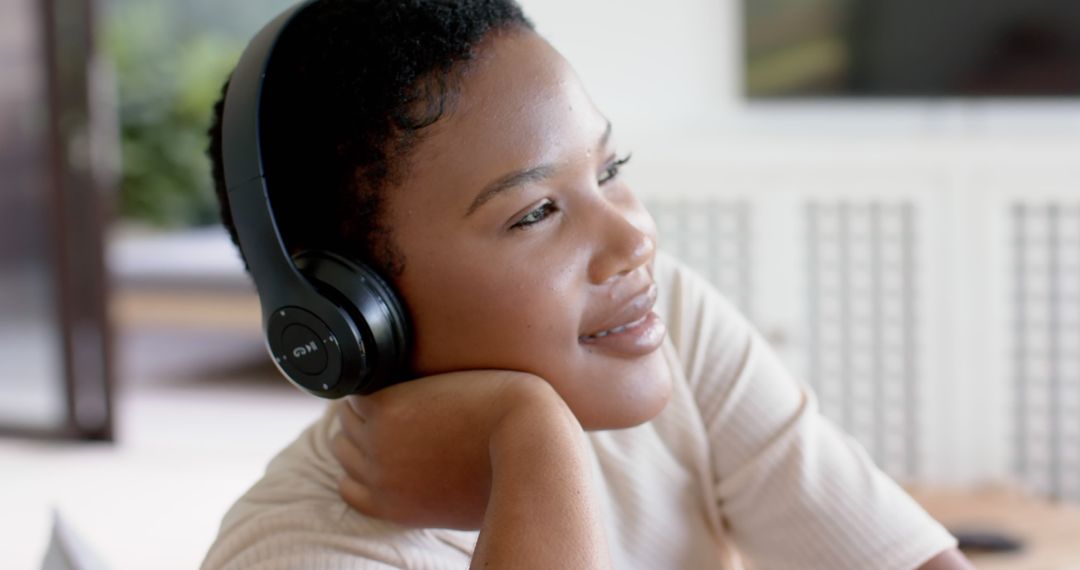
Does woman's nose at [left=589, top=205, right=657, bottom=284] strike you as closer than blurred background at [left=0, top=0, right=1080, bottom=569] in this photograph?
Result: Yes

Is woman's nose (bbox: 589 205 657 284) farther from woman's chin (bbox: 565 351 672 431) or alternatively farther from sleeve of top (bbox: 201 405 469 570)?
sleeve of top (bbox: 201 405 469 570)

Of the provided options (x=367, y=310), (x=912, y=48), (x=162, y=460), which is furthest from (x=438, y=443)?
(x=162, y=460)

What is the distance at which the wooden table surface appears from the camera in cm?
256

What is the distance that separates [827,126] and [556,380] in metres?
2.51

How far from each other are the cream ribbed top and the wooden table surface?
5.28ft

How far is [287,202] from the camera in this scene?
924 millimetres

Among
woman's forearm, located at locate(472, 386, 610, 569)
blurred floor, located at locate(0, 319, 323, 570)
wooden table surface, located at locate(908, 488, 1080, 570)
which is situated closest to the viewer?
woman's forearm, located at locate(472, 386, 610, 569)

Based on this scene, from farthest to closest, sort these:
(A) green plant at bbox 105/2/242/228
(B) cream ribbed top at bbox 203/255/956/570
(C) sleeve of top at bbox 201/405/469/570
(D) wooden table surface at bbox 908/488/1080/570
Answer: (A) green plant at bbox 105/2/242/228, (D) wooden table surface at bbox 908/488/1080/570, (B) cream ribbed top at bbox 203/255/956/570, (C) sleeve of top at bbox 201/405/469/570

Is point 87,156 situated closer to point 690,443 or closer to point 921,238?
point 921,238

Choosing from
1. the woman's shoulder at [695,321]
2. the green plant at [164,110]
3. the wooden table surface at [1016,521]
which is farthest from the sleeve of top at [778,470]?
the green plant at [164,110]

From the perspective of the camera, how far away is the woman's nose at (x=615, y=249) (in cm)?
88

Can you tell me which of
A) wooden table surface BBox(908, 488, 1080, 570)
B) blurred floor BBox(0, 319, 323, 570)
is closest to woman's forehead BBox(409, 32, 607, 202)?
wooden table surface BBox(908, 488, 1080, 570)

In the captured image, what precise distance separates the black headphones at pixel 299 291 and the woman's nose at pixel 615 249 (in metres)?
0.14

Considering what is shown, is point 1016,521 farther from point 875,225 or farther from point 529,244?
point 529,244
